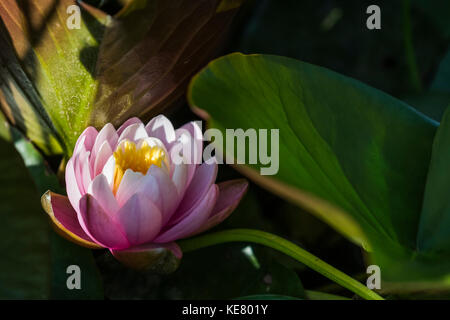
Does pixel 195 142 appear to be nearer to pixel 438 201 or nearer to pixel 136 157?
pixel 136 157

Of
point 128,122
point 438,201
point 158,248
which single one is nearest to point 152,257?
point 158,248

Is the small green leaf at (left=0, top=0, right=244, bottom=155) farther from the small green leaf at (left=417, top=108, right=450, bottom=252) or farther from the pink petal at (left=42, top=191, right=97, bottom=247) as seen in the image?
the small green leaf at (left=417, top=108, right=450, bottom=252)

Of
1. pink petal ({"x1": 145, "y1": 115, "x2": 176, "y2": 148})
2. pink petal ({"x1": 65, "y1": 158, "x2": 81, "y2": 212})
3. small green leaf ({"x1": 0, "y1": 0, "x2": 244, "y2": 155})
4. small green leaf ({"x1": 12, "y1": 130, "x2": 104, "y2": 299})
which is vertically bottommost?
small green leaf ({"x1": 12, "y1": 130, "x2": 104, "y2": 299})

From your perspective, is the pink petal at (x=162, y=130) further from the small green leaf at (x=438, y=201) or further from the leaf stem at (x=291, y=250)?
the small green leaf at (x=438, y=201)

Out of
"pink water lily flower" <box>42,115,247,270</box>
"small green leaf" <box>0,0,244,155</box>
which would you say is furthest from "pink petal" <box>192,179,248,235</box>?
"small green leaf" <box>0,0,244,155</box>

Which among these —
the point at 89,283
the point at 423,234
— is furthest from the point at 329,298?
the point at 89,283

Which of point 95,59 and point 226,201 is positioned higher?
point 95,59

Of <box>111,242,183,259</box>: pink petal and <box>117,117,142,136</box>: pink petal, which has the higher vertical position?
<box>117,117,142,136</box>: pink petal
